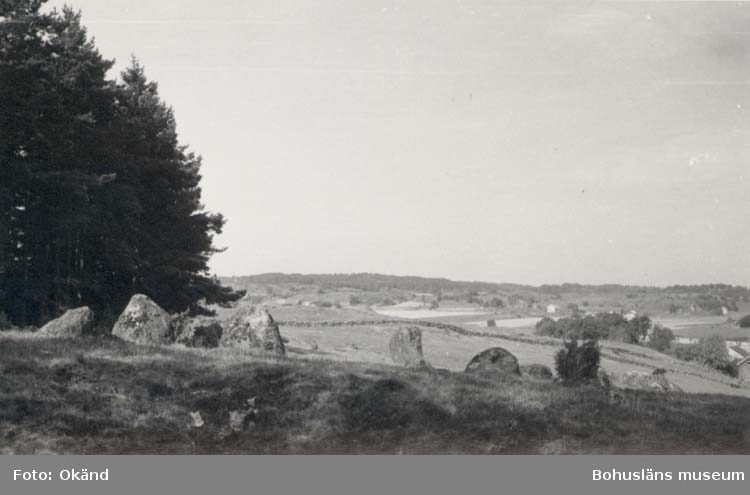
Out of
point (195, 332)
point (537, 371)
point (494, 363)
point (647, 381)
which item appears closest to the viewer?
point (494, 363)

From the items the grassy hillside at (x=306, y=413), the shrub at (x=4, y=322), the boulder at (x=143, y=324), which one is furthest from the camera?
the shrub at (x=4, y=322)

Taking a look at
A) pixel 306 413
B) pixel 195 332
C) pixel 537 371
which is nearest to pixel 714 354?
pixel 537 371

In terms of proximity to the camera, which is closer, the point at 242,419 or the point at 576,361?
the point at 242,419

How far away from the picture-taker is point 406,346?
16.0 meters

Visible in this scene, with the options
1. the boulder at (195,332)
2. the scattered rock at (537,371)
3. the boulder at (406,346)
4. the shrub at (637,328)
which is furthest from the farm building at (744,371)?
the boulder at (195,332)

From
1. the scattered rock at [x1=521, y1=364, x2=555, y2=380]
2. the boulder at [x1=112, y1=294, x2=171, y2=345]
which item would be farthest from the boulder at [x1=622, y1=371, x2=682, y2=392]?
the boulder at [x1=112, y1=294, x2=171, y2=345]

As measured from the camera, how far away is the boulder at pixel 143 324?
14.7 meters

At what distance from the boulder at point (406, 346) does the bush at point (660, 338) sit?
17402mm

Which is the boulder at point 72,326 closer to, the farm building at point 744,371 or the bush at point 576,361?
the bush at point 576,361

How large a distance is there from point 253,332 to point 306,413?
247 inches

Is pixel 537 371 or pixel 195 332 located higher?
pixel 195 332

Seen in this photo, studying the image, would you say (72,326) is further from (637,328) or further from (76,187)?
(637,328)

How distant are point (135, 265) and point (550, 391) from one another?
1791cm

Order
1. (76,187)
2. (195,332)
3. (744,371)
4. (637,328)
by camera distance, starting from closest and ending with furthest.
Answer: (195,332), (76,187), (637,328), (744,371)
